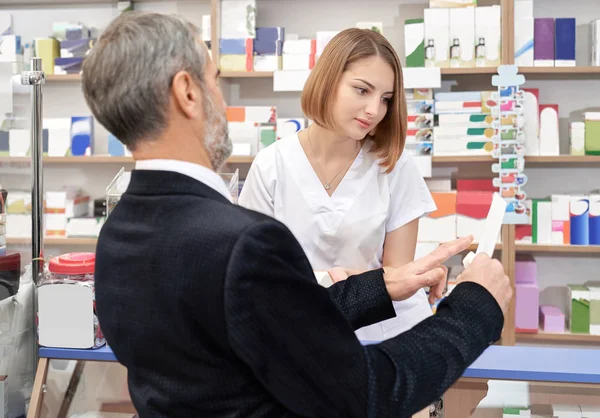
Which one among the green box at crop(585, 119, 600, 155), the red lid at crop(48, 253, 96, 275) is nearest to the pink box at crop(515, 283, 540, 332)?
the green box at crop(585, 119, 600, 155)

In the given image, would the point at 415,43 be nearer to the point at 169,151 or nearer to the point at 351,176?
the point at 351,176

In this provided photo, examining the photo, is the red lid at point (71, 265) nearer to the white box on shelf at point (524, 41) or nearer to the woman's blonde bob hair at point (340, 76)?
the woman's blonde bob hair at point (340, 76)

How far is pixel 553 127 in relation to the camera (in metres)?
3.67

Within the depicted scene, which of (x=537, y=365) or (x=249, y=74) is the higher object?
(x=249, y=74)

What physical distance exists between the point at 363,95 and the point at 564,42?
2.00 metres

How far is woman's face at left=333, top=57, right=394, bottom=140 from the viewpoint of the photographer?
79.5 inches

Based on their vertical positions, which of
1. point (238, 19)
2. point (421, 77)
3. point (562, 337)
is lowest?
point (562, 337)

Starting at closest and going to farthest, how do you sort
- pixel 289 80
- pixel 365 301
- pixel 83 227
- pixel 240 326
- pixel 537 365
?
pixel 240 326 < pixel 365 301 < pixel 537 365 < pixel 289 80 < pixel 83 227

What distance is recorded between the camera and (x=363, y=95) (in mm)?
2037

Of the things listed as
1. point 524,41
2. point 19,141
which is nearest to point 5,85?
point 19,141

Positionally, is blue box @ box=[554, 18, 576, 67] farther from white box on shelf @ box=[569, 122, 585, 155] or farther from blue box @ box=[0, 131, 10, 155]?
blue box @ box=[0, 131, 10, 155]

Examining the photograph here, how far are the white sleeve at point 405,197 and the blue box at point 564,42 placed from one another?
6.02ft

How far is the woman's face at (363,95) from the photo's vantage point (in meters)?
2.02

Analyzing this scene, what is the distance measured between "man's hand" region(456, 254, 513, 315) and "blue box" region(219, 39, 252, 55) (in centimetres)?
291
